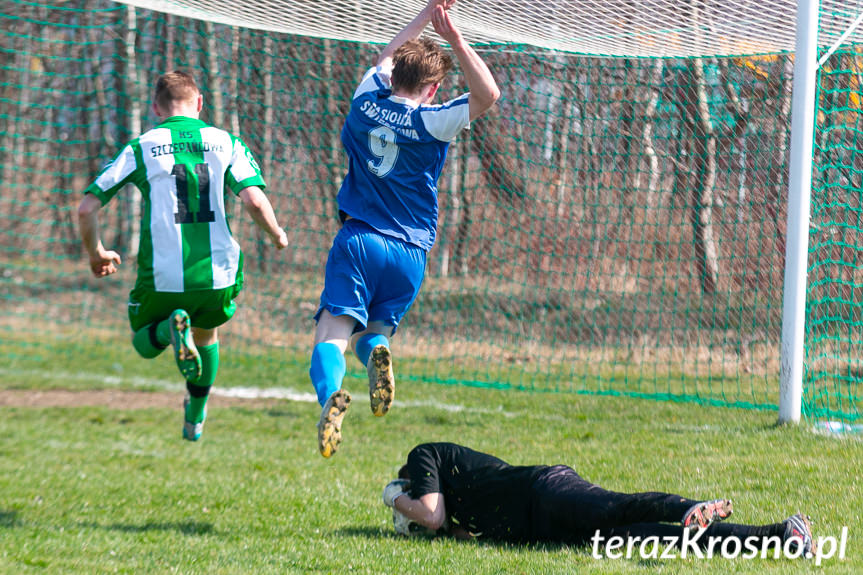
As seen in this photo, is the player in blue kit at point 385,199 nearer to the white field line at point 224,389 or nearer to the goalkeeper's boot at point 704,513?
the goalkeeper's boot at point 704,513

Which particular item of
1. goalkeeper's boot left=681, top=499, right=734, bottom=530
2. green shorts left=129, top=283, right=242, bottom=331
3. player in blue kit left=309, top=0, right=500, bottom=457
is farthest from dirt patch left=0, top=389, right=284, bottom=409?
goalkeeper's boot left=681, top=499, right=734, bottom=530

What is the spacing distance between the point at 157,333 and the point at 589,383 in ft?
19.3

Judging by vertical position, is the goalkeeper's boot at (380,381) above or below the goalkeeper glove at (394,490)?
above

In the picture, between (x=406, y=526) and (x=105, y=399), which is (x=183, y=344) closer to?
(x=406, y=526)

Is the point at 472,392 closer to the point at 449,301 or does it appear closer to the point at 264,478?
the point at 449,301

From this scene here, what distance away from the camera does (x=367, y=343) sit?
180 inches

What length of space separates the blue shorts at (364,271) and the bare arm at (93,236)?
42.1 inches

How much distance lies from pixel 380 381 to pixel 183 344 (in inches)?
39.3

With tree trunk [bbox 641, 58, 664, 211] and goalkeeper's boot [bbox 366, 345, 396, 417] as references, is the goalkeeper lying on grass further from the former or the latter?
tree trunk [bbox 641, 58, 664, 211]

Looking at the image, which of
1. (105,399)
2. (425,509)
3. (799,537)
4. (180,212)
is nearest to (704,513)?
(799,537)

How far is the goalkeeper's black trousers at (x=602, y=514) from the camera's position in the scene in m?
4.03

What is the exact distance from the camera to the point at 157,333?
4844mm

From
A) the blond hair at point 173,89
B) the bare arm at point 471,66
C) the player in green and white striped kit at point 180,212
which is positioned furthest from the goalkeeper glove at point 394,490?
the blond hair at point 173,89

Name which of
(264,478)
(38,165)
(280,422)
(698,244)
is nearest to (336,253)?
(264,478)
